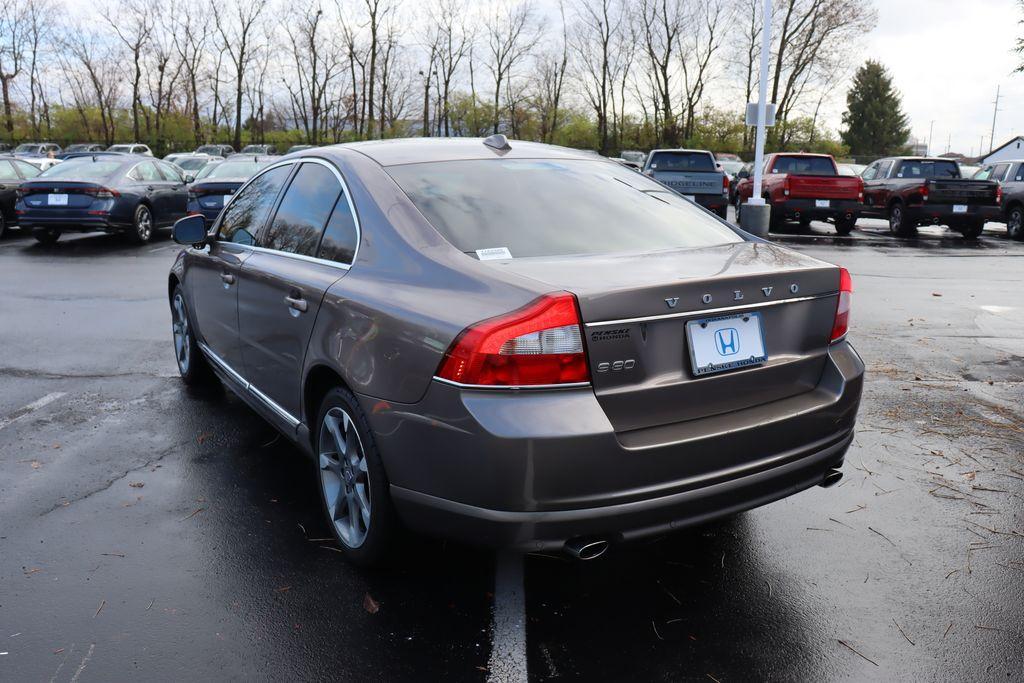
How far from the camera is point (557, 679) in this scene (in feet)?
8.25

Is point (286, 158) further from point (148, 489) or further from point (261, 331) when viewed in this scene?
point (148, 489)

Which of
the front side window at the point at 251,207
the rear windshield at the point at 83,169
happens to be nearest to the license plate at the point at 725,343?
the front side window at the point at 251,207

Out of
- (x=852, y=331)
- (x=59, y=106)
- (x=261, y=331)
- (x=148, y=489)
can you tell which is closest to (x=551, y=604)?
(x=261, y=331)

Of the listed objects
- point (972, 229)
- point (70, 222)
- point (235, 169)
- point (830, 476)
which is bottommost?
point (830, 476)

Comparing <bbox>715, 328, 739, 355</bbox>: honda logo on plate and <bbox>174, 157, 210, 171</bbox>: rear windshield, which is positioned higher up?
<bbox>174, 157, 210, 171</bbox>: rear windshield

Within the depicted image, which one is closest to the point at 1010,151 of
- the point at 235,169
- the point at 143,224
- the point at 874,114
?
the point at 874,114

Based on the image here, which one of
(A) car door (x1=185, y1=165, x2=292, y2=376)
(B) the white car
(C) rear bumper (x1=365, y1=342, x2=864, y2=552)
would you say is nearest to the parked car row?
(B) the white car

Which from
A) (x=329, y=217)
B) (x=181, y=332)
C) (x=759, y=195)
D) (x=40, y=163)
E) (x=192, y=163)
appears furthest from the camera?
(x=192, y=163)

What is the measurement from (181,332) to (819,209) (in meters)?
15.3

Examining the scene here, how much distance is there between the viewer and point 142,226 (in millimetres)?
14844

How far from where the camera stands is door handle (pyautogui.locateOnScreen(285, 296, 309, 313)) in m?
3.40

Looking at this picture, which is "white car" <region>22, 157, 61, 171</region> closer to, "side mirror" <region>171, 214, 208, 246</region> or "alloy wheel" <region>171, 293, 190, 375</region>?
"alloy wheel" <region>171, 293, 190, 375</region>

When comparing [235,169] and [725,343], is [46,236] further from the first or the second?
[725,343]

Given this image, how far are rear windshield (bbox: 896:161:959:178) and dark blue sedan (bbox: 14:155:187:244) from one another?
16.4 meters
